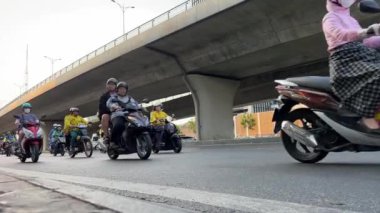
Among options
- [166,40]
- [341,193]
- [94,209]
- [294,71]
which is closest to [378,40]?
[341,193]

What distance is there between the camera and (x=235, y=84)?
1187 inches

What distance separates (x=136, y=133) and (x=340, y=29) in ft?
17.9

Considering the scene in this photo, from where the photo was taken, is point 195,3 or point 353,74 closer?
point 353,74

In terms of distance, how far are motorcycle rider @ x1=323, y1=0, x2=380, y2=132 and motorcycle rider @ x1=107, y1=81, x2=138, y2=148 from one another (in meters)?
5.34

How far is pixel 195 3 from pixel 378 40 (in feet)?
59.1

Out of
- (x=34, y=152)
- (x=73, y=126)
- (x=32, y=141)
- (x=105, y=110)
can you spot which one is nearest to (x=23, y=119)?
(x=32, y=141)

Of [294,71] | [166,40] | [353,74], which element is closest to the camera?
[353,74]

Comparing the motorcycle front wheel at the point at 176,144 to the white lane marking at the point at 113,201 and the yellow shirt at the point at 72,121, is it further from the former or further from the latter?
the white lane marking at the point at 113,201

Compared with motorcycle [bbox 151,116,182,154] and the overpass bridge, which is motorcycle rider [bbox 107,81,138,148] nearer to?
motorcycle [bbox 151,116,182,154]

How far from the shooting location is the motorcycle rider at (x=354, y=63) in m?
4.73

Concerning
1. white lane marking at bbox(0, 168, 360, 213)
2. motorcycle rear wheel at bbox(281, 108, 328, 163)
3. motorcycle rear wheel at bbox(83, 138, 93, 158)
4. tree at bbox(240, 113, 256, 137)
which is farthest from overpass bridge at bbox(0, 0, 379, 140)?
tree at bbox(240, 113, 256, 137)

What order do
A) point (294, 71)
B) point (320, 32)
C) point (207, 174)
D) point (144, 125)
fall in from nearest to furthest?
point (207, 174), point (144, 125), point (320, 32), point (294, 71)

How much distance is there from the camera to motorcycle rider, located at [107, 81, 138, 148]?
9508 mm

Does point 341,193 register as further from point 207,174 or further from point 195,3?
point 195,3
